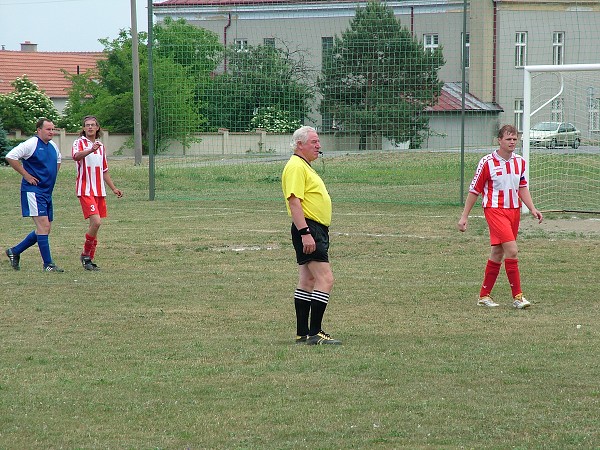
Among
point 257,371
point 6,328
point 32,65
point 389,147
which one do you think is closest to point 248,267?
point 6,328

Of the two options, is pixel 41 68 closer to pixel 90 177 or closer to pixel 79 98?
pixel 79 98

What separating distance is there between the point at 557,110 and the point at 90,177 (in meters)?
13.7

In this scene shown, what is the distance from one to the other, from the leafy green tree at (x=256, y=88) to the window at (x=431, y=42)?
8.36ft

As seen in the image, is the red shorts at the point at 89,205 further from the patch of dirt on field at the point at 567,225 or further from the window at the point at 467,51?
the window at the point at 467,51

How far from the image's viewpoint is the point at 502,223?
34.7 feet

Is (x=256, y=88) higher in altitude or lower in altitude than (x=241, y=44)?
lower

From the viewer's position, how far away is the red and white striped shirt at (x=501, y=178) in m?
10.6

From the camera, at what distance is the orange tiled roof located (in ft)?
233

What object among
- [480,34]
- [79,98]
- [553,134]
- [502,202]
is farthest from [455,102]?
[79,98]

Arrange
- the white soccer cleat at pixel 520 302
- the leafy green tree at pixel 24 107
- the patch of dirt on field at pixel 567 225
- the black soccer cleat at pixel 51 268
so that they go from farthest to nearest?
the leafy green tree at pixel 24 107, the patch of dirt on field at pixel 567 225, the black soccer cleat at pixel 51 268, the white soccer cleat at pixel 520 302

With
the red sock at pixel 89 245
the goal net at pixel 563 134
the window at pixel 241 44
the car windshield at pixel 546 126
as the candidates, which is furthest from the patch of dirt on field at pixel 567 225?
the window at pixel 241 44

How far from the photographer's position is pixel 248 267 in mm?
13484

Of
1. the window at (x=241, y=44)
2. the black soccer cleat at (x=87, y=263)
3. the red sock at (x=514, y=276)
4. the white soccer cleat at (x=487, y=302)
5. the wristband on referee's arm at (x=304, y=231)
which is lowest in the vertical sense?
the white soccer cleat at (x=487, y=302)

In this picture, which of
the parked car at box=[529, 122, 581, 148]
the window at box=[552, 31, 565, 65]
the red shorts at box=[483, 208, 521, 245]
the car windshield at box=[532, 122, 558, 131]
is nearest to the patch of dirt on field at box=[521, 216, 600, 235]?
the window at box=[552, 31, 565, 65]
